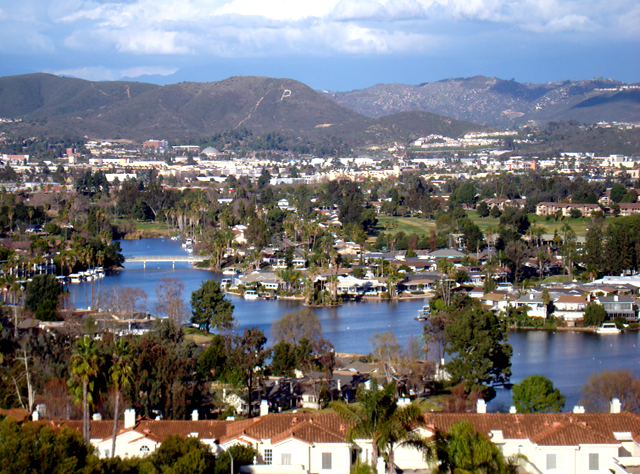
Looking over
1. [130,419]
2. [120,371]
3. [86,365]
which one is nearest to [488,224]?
[130,419]

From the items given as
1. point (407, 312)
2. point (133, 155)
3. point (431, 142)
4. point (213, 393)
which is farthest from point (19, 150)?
point (213, 393)

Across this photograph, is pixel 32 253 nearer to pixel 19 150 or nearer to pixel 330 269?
pixel 330 269

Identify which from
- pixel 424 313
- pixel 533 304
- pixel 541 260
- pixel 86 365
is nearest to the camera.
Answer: pixel 86 365

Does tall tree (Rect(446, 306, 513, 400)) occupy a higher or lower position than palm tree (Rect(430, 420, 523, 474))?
lower

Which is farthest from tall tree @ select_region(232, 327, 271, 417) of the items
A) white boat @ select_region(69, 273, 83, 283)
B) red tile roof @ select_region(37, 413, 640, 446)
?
white boat @ select_region(69, 273, 83, 283)

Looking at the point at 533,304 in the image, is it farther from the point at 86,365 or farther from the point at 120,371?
the point at 86,365

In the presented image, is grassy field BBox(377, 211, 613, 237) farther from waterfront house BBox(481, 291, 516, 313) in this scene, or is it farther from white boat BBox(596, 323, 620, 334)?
white boat BBox(596, 323, 620, 334)
